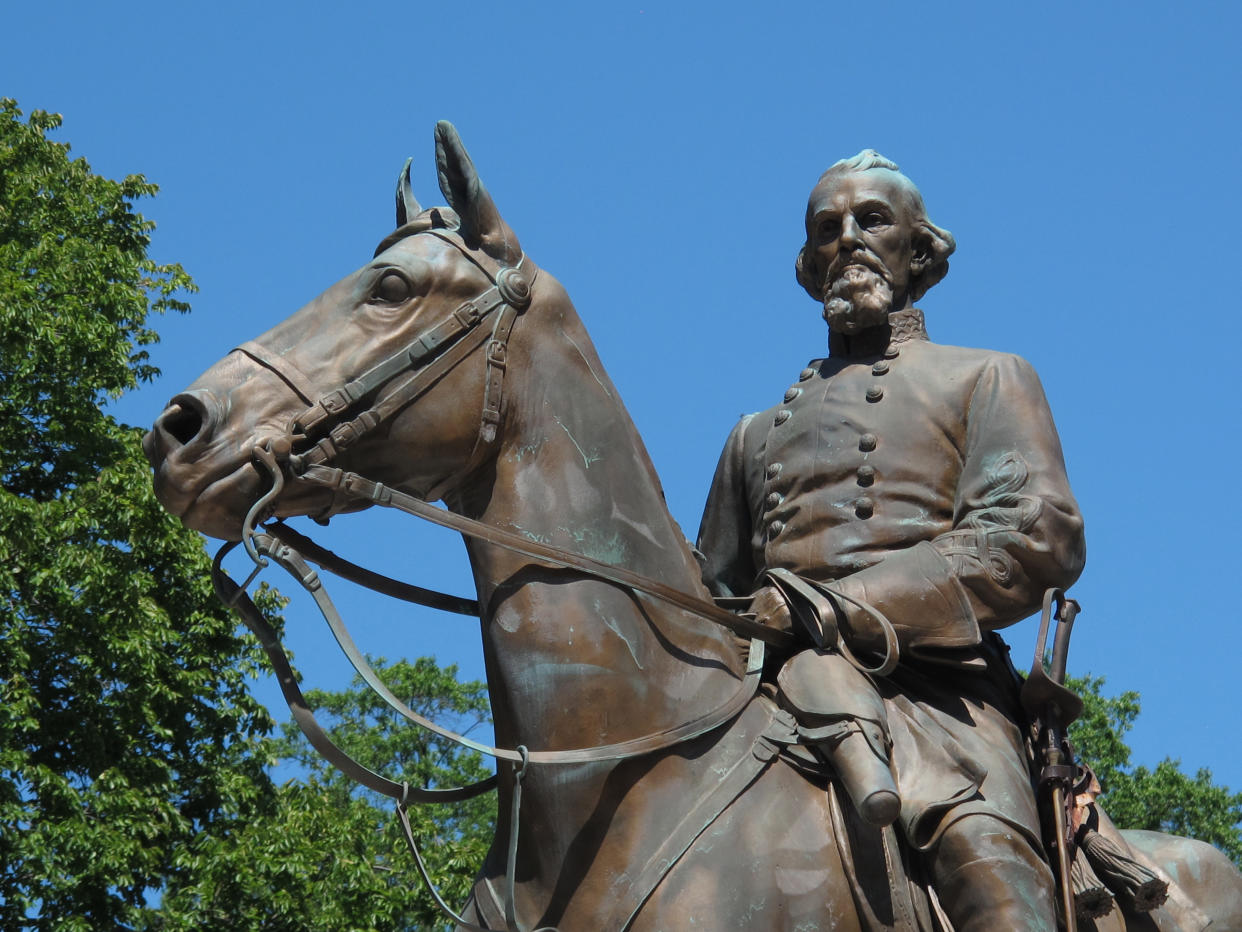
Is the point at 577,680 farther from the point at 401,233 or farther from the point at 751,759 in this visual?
the point at 401,233

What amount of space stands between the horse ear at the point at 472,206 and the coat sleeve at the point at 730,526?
180 centimetres

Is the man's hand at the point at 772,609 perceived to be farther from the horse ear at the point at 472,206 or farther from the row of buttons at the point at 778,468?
the horse ear at the point at 472,206

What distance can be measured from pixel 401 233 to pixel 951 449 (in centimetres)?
221

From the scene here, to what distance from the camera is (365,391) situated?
21.5ft

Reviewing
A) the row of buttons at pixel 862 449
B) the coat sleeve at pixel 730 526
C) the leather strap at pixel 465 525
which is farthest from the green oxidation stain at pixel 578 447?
the coat sleeve at pixel 730 526

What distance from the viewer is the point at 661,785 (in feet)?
21.0

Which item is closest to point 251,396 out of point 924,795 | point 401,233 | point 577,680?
point 401,233

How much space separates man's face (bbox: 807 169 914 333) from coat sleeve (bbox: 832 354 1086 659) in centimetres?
85

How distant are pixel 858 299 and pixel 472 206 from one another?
1.85m

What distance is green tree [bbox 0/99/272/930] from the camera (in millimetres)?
20266

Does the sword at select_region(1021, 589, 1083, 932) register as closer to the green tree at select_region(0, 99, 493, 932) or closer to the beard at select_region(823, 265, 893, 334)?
the beard at select_region(823, 265, 893, 334)

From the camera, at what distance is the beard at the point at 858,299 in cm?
809

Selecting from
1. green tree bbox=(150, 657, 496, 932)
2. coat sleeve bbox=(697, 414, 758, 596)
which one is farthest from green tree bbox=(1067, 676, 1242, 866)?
coat sleeve bbox=(697, 414, 758, 596)

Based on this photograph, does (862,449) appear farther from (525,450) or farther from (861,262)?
(525,450)
